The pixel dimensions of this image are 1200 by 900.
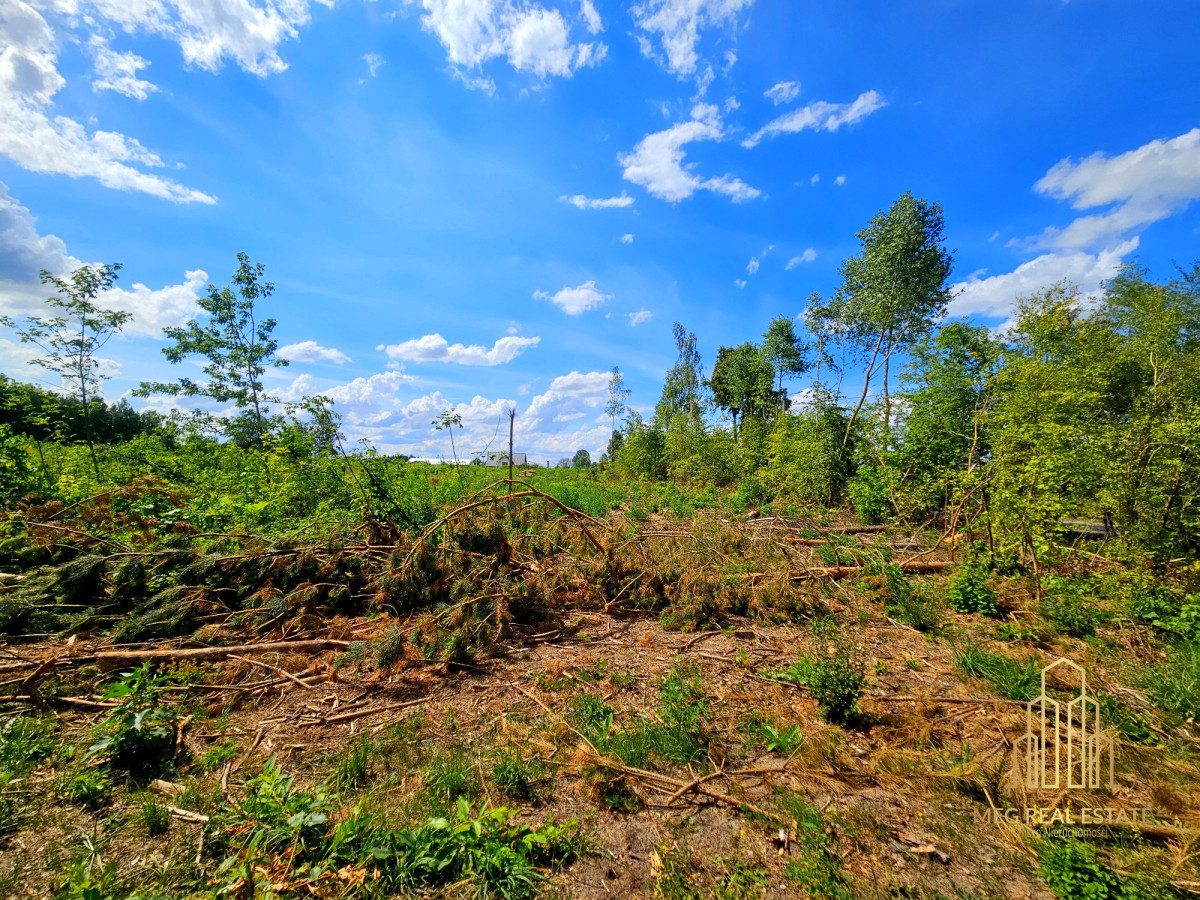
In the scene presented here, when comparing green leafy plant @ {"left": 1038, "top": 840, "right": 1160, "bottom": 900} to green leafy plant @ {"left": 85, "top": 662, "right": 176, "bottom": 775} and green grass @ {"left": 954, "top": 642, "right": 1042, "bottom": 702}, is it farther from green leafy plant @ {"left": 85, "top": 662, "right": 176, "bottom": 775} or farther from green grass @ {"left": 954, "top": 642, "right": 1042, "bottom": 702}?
green leafy plant @ {"left": 85, "top": 662, "right": 176, "bottom": 775}

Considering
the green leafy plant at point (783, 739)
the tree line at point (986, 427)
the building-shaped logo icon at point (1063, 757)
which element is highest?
the tree line at point (986, 427)

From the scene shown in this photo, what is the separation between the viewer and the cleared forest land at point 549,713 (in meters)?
2.08

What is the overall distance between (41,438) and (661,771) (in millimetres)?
12541

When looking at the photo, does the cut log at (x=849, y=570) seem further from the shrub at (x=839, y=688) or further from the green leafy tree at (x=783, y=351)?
the green leafy tree at (x=783, y=351)

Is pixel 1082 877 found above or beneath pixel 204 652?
beneath

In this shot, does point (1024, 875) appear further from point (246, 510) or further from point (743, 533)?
→ point (246, 510)

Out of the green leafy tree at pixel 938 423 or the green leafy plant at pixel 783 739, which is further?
the green leafy tree at pixel 938 423

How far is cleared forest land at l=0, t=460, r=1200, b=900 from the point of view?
208 cm

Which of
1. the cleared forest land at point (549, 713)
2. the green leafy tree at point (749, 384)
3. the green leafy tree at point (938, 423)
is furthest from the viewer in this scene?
the green leafy tree at point (749, 384)

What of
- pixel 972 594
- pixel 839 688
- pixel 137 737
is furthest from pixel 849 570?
pixel 137 737

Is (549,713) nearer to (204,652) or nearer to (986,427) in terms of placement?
(204,652)

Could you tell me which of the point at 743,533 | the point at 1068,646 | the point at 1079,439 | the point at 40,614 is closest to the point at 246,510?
the point at 40,614

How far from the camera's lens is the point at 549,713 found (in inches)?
135

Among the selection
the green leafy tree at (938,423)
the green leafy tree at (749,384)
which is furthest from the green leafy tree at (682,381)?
the green leafy tree at (938,423)
